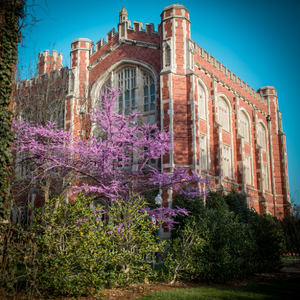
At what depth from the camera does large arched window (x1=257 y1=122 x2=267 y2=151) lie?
28719mm

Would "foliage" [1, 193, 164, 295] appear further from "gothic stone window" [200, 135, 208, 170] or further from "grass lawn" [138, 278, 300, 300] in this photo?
"gothic stone window" [200, 135, 208, 170]

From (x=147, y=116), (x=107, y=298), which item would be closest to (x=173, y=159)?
(x=147, y=116)

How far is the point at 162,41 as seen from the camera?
1844cm

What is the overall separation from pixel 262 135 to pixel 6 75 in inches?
1020

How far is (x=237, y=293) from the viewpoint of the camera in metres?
8.12

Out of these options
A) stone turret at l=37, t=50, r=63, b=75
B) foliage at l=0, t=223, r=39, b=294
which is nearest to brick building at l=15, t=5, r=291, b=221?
foliage at l=0, t=223, r=39, b=294

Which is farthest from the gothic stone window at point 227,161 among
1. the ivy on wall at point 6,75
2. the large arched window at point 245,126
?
the ivy on wall at point 6,75

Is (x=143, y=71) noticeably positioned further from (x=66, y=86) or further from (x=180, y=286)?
(x=180, y=286)

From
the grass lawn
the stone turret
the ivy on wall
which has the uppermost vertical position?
the stone turret

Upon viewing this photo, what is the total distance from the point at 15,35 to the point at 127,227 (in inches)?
210

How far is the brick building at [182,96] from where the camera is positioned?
1731 cm

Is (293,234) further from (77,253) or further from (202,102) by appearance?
(77,253)

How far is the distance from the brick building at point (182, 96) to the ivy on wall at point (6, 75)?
26.2 feet

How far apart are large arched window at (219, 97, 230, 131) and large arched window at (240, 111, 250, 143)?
271 cm
